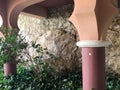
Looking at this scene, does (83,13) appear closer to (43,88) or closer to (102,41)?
(102,41)

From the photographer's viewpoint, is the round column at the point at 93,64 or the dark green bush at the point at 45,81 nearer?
the round column at the point at 93,64

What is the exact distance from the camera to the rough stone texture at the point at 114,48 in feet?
18.6

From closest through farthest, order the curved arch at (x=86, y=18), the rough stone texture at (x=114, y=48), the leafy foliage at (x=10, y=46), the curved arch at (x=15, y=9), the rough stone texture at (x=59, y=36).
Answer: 1. the curved arch at (x=86, y=18)
2. the leafy foliage at (x=10, y=46)
3. the curved arch at (x=15, y=9)
4. the rough stone texture at (x=114, y=48)
5. the rough stone texture at (x=59, y=36)

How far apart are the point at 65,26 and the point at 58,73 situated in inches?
55.1

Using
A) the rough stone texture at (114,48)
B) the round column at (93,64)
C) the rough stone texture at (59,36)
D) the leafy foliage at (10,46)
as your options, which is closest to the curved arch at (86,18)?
the round column at (93,64)

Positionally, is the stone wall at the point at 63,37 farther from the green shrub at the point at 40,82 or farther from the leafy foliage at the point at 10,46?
the leafy foliage at the point at 10,46

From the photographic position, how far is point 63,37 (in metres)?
6.41

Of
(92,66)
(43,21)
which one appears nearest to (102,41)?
(92,66)

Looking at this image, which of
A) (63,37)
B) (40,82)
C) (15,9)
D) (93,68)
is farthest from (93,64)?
(63,37)

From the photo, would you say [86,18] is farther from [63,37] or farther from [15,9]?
[63,37]

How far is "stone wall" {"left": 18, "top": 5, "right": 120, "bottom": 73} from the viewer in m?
5.72

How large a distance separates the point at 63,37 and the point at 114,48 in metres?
1.51

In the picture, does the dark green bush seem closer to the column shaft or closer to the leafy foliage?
the leafy foliage

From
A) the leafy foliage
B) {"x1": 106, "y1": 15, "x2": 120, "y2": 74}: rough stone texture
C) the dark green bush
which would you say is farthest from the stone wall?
the leafy foliage
